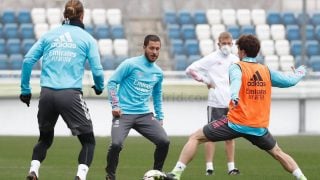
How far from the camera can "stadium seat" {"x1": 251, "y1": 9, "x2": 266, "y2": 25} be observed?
3788cm

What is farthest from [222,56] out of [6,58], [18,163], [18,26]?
[18,26]

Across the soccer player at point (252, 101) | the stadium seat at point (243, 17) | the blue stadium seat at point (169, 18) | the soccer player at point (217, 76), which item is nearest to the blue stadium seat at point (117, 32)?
the blue stadium seat at point (169, 18)

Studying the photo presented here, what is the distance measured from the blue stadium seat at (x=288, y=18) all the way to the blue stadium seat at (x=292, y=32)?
1.59 ft

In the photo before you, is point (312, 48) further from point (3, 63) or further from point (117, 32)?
point (3, 63)

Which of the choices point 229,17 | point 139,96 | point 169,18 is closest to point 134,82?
point 139,96

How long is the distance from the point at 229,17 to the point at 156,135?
75.0 ft

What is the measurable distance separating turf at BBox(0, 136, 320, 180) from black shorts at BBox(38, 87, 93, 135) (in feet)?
7.79

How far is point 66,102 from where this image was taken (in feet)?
44.2

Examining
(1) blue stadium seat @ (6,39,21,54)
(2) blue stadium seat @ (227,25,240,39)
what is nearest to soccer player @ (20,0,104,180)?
(1) blue stadium seat @ (6,39,21,54)

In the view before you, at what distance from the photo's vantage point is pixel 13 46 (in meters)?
34.6

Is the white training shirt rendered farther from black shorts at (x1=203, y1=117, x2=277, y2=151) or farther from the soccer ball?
the soccer ball

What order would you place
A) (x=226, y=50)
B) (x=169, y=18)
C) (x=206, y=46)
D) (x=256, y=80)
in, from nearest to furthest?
(x=256, y=80), (x=226, y=50), (x=206, y=46), (x=169, y=18)

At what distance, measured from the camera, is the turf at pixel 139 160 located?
16.8 metres

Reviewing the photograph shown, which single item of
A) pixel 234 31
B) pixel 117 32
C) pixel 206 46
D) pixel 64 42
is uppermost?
pixel 64 42
